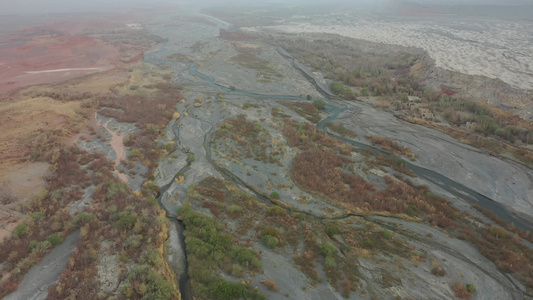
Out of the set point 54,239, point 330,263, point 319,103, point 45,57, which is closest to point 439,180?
point 330,263

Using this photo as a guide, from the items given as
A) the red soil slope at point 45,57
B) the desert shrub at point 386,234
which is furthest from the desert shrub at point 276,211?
the red soil slope at point 45,57

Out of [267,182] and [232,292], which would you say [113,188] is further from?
[232,292]

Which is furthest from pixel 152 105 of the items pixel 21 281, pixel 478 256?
pixel 478 256

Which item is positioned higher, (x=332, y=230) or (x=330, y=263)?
(x=332, y=230)

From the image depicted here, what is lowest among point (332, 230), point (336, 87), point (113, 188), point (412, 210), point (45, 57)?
point (332, 230)

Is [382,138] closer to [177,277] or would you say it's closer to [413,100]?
[413,100]

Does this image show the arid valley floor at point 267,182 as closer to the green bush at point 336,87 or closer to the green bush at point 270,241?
the green bush at point 270,241

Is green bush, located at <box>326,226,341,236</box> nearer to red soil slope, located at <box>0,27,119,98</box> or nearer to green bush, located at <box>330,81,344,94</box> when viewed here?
green bush, located at <box>330,81,344,94</box>
